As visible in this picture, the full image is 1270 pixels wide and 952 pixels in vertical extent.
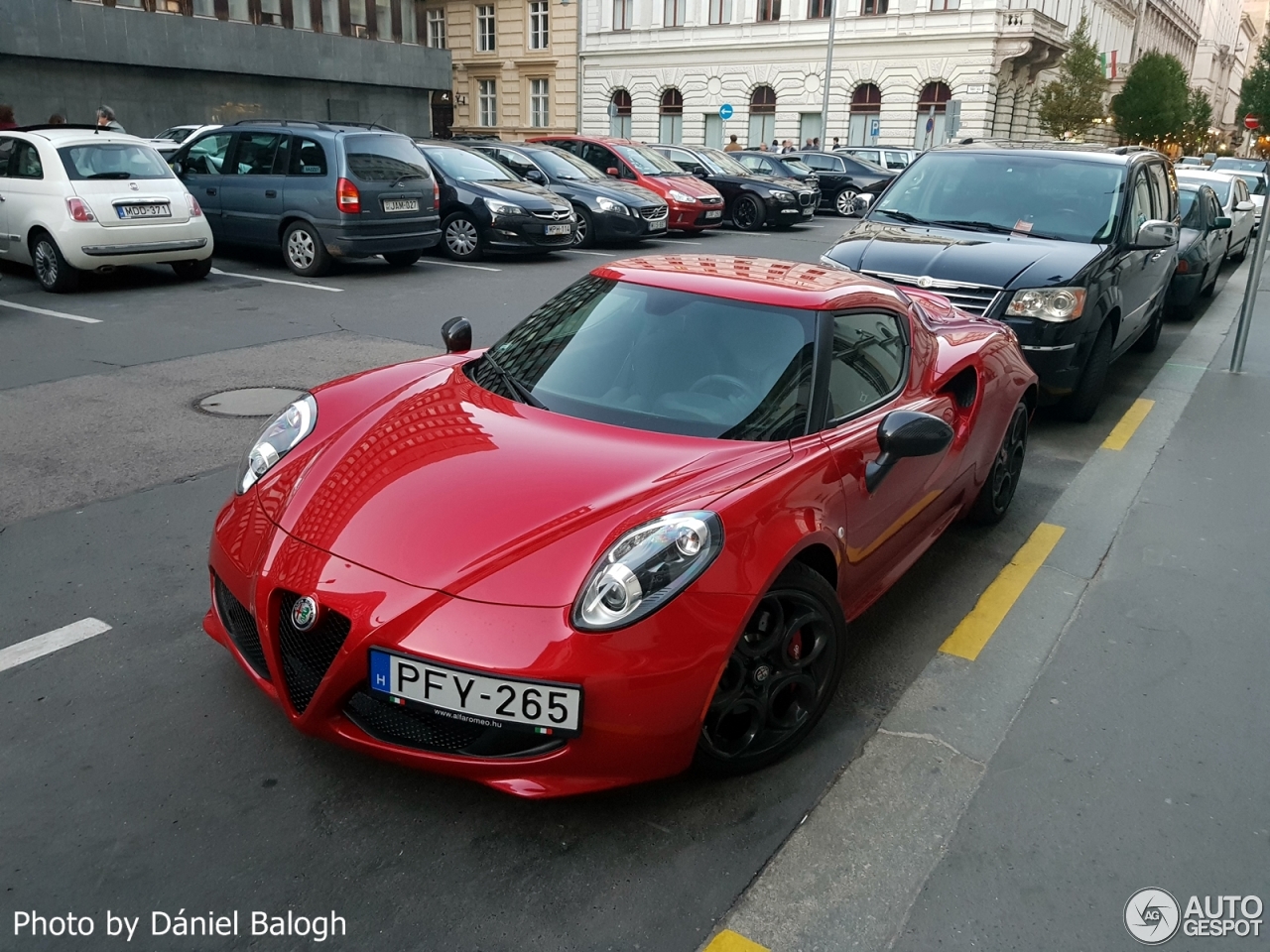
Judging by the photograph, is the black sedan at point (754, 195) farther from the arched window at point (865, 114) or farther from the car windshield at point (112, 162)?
the arched window at point (865, 114)

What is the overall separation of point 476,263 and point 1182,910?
12.7 metres

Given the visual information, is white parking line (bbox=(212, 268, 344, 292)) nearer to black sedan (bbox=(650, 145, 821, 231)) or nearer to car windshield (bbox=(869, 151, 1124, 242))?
car windshield (bbox=(869, 151, 1124, 242))

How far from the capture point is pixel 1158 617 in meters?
4.30

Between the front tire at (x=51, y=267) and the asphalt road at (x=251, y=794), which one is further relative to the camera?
the front tire at (x=51, y=267)

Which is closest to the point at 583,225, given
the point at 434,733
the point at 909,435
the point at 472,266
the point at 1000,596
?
the point at 472,266

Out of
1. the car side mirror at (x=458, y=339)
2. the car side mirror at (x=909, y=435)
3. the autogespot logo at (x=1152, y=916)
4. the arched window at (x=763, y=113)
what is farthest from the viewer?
the arched window at (x=763, y=113)

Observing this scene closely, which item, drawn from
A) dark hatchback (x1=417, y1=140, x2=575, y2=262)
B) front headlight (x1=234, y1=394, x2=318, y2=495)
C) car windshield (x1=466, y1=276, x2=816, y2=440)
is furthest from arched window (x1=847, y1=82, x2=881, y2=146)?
front headlight (x1=234, y1=394, x2=318, y2=495)

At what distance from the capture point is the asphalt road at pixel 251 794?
254cm

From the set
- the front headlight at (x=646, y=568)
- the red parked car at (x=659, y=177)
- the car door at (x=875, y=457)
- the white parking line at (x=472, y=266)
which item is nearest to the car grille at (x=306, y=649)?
the front headlight at (x=646, y=568)

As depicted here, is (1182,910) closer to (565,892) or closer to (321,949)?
(565,892)

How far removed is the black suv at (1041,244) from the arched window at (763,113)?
39809 mm

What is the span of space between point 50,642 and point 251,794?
1.28m

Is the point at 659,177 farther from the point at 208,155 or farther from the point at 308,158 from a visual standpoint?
the point at 208,155

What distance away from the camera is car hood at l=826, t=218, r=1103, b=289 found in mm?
6797
